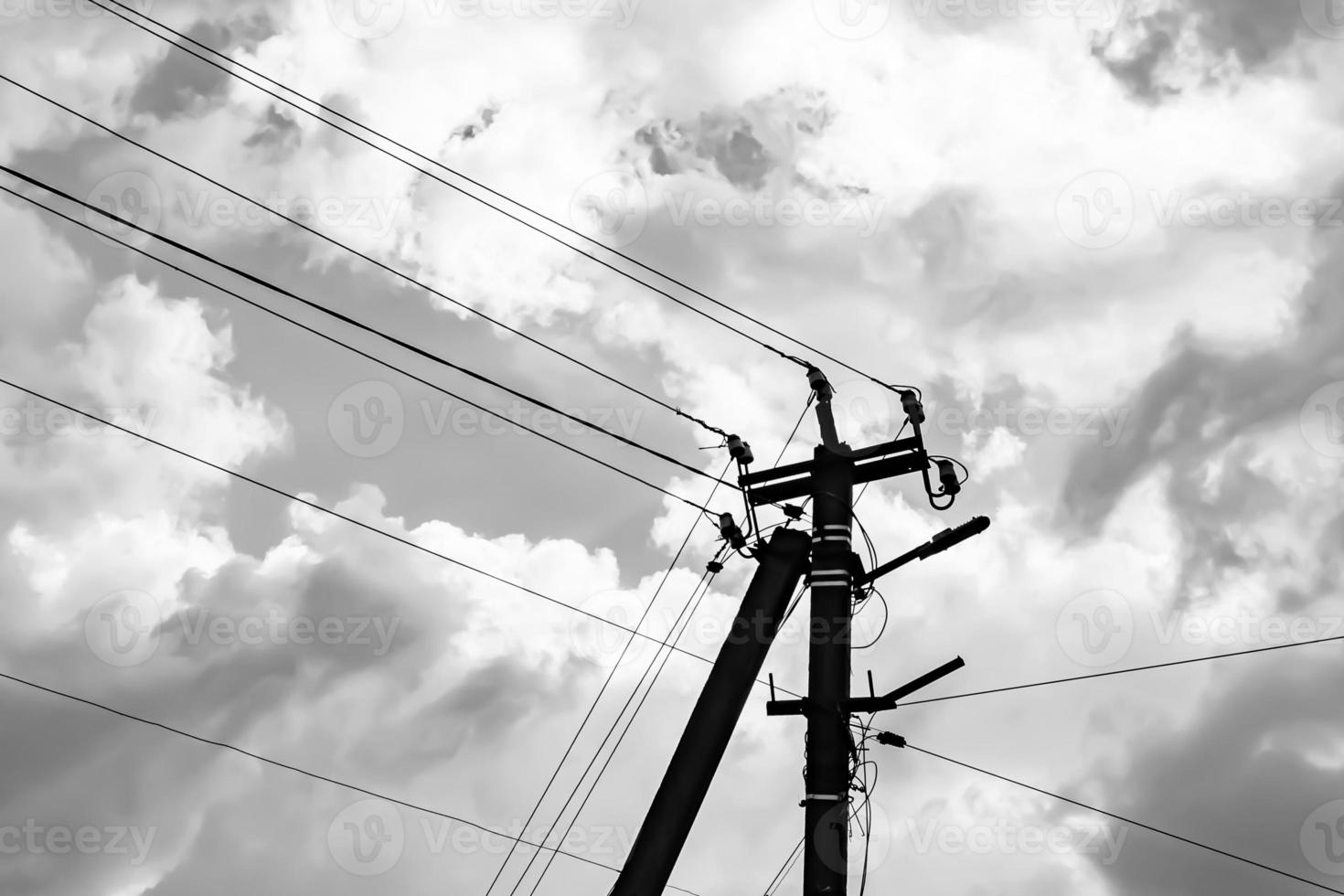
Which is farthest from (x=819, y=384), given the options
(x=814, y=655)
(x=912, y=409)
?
(x=814, y=655)

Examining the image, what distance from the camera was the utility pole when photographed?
11.4 m

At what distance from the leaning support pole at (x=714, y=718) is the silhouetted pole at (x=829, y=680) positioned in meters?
0.50

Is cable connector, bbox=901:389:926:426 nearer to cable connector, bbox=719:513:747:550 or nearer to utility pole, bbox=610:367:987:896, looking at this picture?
utility pole, bbox=610:367:987:896

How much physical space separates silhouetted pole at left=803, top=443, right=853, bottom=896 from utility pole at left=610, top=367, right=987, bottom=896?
1 cm

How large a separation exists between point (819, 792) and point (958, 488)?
4.09m

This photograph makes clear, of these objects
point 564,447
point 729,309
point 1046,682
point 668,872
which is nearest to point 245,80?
point 564,447

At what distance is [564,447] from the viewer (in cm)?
1380

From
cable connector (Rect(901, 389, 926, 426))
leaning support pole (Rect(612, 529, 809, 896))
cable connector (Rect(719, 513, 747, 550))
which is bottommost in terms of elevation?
leaning support pole (Rect(612, 529, 809, 896))

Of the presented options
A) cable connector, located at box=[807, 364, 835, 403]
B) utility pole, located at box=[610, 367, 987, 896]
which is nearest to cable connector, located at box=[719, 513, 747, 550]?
utility pole, located at box=[610, 367, 987, 896]

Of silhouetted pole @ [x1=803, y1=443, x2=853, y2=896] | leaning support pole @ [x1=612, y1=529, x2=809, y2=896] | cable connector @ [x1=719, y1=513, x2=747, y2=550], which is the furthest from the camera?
cable connector @ [x1=719, y1=513, x2=747, y2=550]

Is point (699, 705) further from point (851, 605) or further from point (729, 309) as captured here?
point (729, 309)

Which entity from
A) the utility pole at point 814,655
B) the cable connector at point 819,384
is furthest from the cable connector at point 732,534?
the cable connector at point 819,384

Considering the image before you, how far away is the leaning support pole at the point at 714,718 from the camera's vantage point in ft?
37.7

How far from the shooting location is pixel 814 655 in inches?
476
